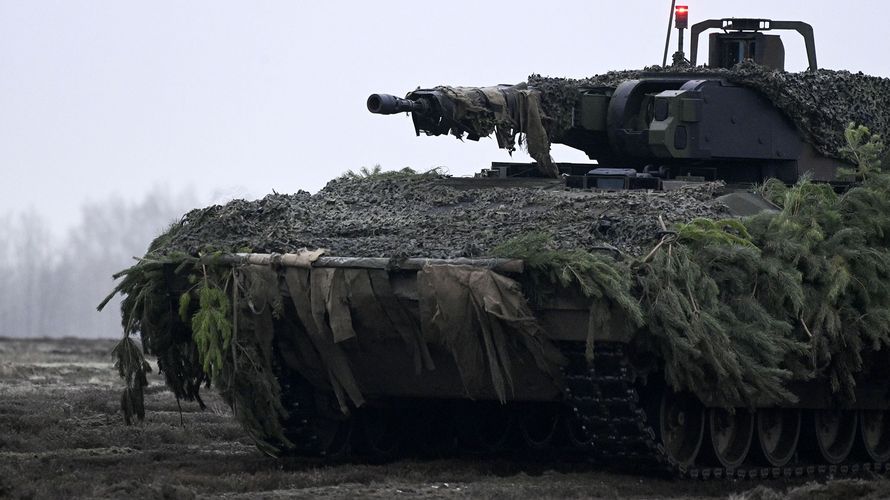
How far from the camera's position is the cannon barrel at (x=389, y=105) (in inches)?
554

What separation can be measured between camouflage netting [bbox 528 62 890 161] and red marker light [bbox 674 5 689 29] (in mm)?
1388

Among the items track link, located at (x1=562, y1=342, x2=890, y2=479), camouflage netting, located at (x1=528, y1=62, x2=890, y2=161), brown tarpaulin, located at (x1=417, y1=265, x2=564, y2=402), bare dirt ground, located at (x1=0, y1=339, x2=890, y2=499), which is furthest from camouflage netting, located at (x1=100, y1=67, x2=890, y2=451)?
camouflage netting, located at (x1=528, y1=62, x2=890, y2=161)

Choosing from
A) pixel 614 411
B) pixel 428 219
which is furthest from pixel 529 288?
pixel 428 219

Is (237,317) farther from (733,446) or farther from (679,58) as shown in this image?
(679,58)

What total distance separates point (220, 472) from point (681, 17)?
7001mm

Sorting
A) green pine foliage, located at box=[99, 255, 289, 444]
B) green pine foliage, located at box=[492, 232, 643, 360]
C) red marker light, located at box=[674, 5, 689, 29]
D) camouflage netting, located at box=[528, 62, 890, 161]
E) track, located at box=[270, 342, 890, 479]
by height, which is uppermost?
red marker light, located at box=[674, 5, 689, 29]

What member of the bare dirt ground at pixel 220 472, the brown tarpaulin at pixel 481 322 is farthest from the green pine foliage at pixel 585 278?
the bare dirt ground at pixel 220 472

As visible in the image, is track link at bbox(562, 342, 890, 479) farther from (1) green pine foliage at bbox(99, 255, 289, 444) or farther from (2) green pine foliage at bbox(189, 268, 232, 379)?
(2) green pine foliage at bbox(189, 268, 232, 379)

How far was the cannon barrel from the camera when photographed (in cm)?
1407

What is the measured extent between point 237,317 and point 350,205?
2.03 metres

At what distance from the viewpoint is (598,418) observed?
12289 mm

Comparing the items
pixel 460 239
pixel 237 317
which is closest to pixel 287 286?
pixel 237 317

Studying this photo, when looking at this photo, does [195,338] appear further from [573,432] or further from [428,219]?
[573,432]

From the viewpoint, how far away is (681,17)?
17469mm
